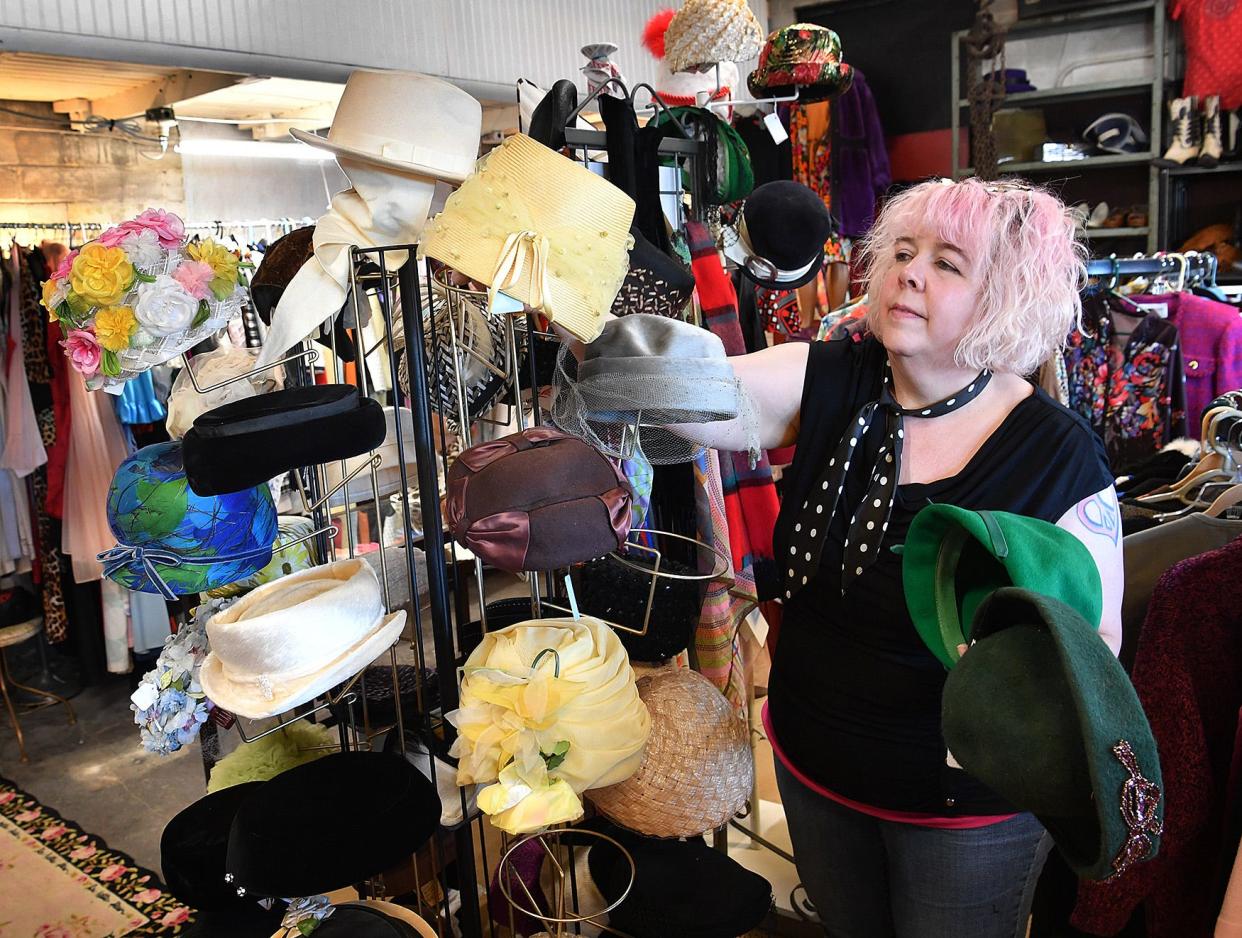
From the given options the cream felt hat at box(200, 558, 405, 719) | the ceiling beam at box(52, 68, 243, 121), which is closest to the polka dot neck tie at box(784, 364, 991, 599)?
the cream felt hat at box(200, 558, 405, 719)

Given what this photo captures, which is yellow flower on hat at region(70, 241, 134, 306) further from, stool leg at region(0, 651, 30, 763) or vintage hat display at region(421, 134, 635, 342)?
stool leg at region(0, 651, 30, 763)

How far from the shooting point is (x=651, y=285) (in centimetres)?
146

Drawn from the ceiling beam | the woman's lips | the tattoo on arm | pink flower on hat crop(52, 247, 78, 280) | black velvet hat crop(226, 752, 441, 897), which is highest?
the ceiling beam

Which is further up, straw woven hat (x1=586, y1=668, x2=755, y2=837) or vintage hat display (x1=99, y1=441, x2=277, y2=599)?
vintage hat display (x1=99, y1=441, x2=277, y2=599)

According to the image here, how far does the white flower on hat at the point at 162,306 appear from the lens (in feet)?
4.46

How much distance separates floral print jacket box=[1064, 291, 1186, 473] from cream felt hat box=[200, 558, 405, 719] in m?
2.40

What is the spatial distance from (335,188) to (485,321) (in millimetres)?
3319

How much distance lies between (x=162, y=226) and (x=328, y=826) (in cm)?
85

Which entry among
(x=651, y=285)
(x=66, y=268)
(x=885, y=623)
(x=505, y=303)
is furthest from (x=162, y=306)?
(x=885, y=623)

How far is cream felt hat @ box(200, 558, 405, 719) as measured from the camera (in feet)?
4.32

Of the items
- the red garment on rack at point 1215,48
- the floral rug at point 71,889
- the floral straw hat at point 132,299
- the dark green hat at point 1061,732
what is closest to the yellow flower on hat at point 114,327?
the floral straw hat at point 132,299

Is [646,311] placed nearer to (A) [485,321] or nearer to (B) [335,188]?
(A) [485,321]

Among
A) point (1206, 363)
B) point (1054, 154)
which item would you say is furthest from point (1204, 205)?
point (1206, 363)

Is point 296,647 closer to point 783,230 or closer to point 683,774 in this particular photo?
point 683,774
